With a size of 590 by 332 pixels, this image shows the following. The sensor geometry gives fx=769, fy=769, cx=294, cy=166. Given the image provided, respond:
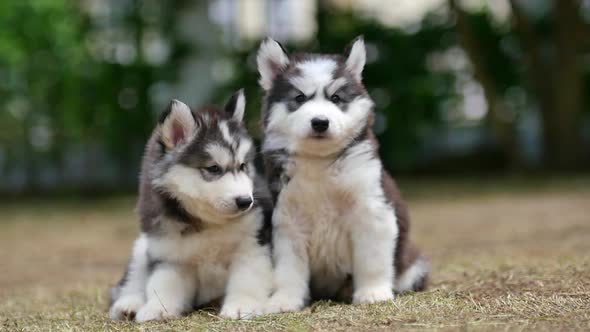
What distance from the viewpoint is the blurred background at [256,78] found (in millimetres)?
15156

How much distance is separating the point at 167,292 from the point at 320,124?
138 cm

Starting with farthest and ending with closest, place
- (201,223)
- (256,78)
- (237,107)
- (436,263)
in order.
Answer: (256,78)
(436,263)
(237,107)
(201,223)

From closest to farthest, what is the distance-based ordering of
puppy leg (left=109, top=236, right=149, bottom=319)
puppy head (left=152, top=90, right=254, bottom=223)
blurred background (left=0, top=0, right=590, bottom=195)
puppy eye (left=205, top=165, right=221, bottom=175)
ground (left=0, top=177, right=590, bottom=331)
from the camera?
ground (left=0, top=177, right=590, bottom=331) → puppy head (left=152, top=90, right=254, bottom=223) → puppy eye (left=205, top=165, right=221, bottom=175) → puppy leg (left=109, top=236, right=149, bottom=319) → blurred background (left=0, top=0, right=590, bottom=195)

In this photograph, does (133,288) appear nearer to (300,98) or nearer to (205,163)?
(205,163)

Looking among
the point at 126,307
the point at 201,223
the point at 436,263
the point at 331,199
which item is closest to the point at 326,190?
the point at 331,199

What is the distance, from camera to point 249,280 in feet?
15.3

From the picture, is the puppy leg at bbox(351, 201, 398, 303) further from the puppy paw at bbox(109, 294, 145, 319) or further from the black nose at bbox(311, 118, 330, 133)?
the puppy paw at bbox(109, 294, 145, 319)

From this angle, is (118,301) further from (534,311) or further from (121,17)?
(121,17)

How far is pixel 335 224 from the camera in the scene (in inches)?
187

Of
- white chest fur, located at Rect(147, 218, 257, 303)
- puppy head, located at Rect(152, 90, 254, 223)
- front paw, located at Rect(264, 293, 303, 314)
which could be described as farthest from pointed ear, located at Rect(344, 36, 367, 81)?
front paw, located at Rect(264, 293, 303, 314)

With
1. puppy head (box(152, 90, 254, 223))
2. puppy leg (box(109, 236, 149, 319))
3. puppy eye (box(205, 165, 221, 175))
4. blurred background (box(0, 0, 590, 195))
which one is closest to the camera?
puppy head (box(152, 90, 254, 223))

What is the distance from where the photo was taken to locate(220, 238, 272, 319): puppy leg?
15.0ft

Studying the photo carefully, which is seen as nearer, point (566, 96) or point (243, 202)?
point (243, 202)

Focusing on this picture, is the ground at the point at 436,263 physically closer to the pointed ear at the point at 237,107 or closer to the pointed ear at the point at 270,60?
the pointed ear at the point at 237,107
